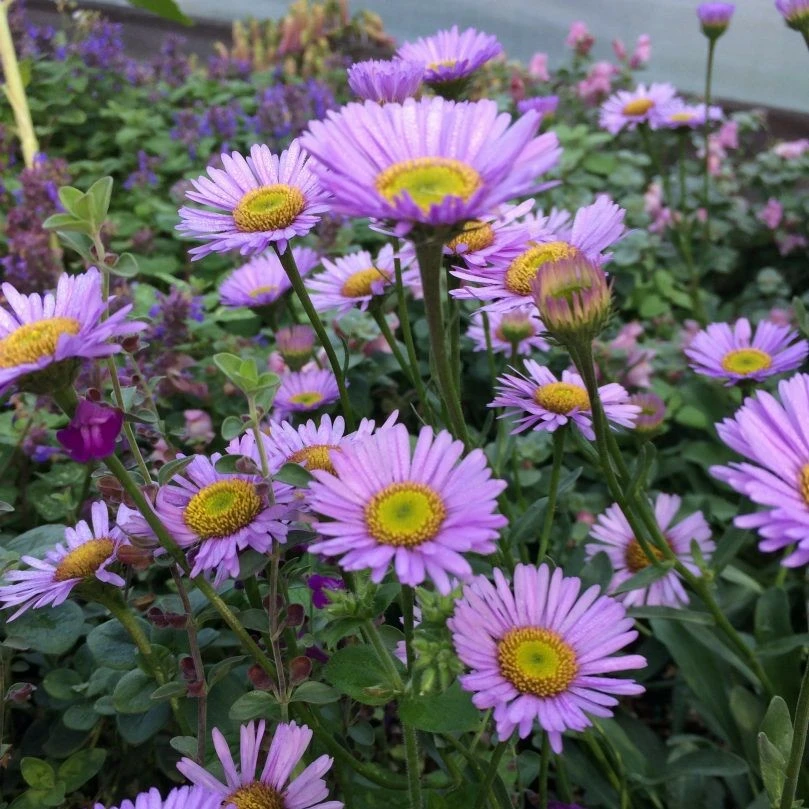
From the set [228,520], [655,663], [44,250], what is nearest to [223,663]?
Answer: [228,520]

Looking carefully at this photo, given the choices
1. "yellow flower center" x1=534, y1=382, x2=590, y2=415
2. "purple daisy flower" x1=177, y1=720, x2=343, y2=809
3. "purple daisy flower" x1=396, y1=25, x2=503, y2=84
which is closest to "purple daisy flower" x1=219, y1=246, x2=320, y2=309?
"purple daisy flower" x1=396, y1=25, x2=503, y2=84

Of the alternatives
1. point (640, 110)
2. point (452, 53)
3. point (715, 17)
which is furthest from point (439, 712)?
point (640, 110)

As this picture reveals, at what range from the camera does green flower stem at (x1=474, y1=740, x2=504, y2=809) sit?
0.51 meters

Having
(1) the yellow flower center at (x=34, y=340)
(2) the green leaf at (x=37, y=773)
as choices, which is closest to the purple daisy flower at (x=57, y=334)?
(1) the yellow flower center at (x=34, y=340)

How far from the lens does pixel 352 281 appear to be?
96 centimetres

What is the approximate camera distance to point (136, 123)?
2.13m

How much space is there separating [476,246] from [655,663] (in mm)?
664

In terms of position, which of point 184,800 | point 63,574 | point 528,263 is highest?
point 528,263

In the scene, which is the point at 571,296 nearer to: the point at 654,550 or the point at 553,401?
the point at 553,401

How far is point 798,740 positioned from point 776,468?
→ 19 centimetres

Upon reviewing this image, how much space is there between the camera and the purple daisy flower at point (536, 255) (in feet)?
1.99

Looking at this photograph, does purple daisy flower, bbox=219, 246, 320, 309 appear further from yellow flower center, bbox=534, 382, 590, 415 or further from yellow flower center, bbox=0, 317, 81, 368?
yellow flower center, bbox=0, 317, 81, 368

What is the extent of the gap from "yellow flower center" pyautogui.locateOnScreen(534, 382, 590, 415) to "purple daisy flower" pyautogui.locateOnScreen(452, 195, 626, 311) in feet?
0.42

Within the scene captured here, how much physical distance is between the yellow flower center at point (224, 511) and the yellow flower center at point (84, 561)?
107mm
